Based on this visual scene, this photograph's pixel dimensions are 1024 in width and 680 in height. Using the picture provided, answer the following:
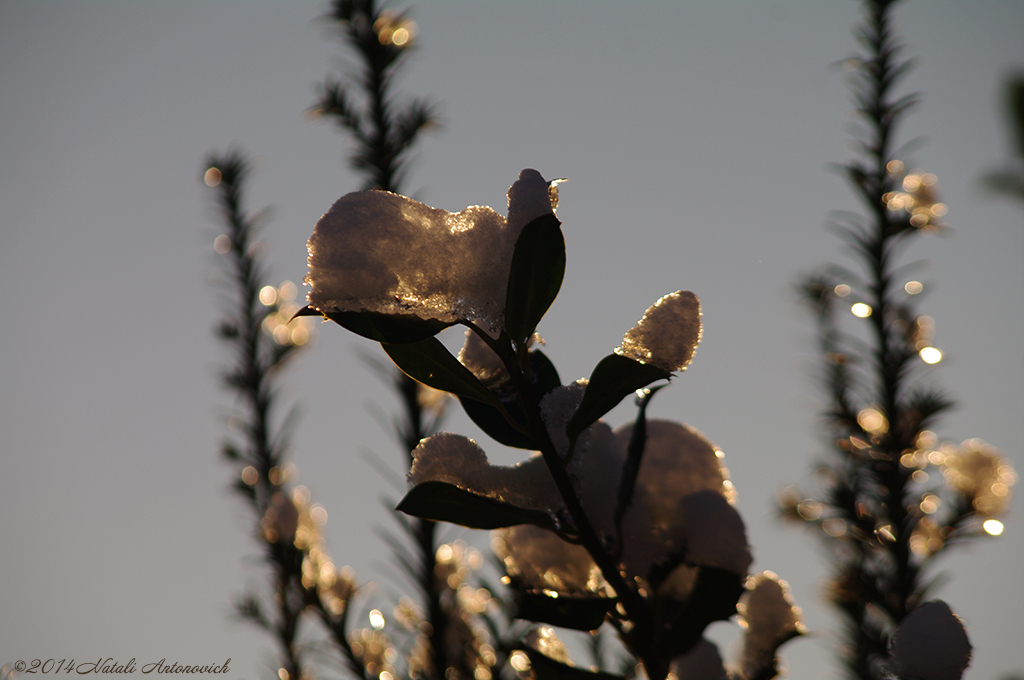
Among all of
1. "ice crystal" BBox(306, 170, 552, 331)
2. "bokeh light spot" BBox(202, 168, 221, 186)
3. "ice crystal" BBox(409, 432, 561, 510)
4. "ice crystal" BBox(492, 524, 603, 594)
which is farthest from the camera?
"bokeh light spot" BBox(202, 168, 221, 186)

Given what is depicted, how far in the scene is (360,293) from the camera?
0.46 metres

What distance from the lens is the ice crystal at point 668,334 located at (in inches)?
21.3

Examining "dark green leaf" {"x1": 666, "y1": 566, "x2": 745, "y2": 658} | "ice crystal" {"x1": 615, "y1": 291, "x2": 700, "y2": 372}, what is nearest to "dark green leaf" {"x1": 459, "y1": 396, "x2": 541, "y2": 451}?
"ice crystal" {"x1": 615, "y1": 291, "x2": 700, "y2": 372}

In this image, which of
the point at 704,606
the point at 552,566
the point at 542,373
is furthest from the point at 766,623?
the point at 542,373

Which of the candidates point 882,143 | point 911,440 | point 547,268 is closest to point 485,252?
point 547,268

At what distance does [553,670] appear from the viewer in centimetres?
64

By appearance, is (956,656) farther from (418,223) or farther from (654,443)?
(418,223)

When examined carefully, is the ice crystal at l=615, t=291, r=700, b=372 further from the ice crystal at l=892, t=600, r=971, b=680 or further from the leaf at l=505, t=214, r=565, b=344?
the ice crystal at l=892, t=600, r=971, b=680

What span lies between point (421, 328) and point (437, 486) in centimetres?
15

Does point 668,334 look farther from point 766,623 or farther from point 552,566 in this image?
point 766,623

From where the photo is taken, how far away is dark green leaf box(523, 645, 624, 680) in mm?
635

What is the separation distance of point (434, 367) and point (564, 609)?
29 cm

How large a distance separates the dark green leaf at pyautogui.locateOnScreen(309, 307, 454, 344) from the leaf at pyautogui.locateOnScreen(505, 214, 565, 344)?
0.06 m

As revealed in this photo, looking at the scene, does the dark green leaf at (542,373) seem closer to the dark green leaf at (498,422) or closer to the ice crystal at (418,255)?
the dark green leaf at (498,422)
